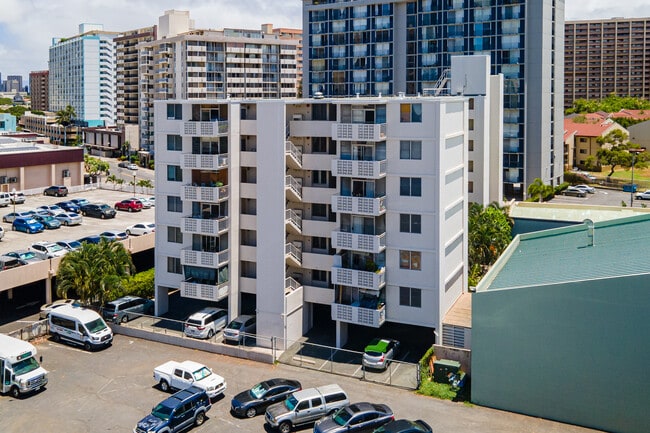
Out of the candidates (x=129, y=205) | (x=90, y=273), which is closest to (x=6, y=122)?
(x=129, y=205)

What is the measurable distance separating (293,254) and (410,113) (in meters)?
11.9

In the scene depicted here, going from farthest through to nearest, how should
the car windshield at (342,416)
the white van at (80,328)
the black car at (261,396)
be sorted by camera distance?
the white van at (80,328), the black car at (261,396), the car windshield at (342,416)

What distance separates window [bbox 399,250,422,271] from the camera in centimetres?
4203

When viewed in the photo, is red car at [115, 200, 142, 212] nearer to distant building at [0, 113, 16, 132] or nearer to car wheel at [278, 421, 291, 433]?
car wheel at [278, 421, 291, 433]

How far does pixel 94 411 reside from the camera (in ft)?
115

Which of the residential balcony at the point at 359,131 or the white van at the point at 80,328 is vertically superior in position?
the residential balcony at the point at 359,131

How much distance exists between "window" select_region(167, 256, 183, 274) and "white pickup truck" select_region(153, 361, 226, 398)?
11.7 metres

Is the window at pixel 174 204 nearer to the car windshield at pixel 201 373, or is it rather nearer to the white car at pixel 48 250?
the white car at pixel 48 250

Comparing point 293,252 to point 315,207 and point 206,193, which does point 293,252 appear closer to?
point 315,207

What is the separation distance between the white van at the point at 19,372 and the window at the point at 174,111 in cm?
1871

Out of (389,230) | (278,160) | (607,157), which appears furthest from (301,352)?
(607,157)

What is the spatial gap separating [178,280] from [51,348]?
9.48m

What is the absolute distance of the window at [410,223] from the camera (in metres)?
41.9

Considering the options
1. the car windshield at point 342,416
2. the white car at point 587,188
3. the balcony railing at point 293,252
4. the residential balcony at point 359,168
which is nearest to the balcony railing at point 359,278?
the balcony railing at point 293,252
